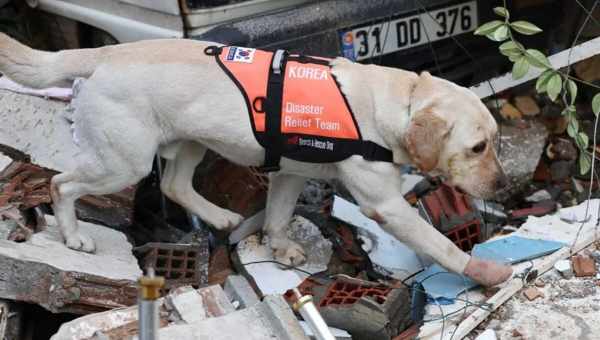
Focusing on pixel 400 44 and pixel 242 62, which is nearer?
pixel 242 62

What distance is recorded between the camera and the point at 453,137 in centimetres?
394

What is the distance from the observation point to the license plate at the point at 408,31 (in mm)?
5131

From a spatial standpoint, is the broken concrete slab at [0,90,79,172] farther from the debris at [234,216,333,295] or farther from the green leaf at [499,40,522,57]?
the green leaf at [499,40,522,57]

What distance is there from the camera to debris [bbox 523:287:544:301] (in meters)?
4.16

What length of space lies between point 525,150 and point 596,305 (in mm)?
1903

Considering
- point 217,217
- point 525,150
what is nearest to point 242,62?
point 217,217

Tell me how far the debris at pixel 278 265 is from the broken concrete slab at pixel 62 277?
620mm

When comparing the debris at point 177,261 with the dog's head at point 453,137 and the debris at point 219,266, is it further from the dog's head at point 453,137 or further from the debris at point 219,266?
the dog's head at point 453,137

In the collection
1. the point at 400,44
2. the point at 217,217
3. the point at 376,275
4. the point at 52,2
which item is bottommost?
Result: the point at 376,275

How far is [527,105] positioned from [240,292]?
3.28 m

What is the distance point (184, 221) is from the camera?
212 inches

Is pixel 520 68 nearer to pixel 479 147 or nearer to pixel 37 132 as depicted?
pixel 479 147

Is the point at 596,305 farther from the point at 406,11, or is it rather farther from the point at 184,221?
the point at 184,221

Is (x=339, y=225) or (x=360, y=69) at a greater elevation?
(x=360, y=69)
